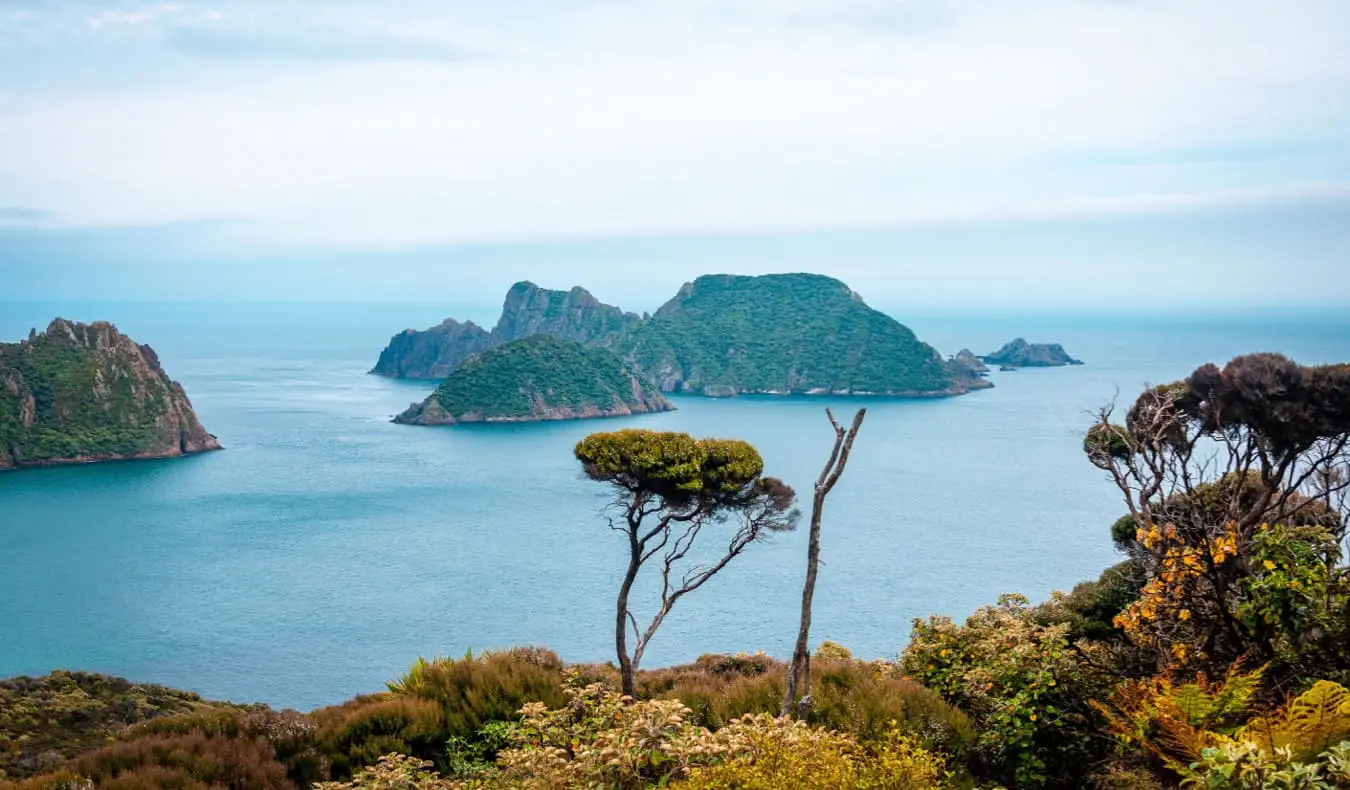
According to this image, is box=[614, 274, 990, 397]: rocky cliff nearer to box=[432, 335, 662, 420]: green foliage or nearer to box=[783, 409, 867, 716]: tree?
box=[432, 335, 662, 420]: green foliage

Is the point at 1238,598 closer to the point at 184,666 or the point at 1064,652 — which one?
the point at 1064,652

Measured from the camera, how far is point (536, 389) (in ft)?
478

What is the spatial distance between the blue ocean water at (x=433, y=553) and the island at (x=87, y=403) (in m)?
4.96

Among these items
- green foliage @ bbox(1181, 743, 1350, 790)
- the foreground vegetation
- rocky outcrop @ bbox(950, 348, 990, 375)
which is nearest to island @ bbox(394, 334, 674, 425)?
rocky outcrop @ bbox(950, 348, 990, 375)

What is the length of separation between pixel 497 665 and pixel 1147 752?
7.79 meters

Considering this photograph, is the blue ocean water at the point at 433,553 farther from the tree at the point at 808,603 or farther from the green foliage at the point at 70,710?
the tree at the point at 808,603

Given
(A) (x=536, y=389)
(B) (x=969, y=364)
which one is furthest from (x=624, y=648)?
(B) (x=969, y=364)

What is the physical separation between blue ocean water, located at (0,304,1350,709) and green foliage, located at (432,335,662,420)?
13649 millimetres

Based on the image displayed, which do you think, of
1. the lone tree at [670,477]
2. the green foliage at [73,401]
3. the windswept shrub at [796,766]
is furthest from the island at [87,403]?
the windswept shrub at [796,766]

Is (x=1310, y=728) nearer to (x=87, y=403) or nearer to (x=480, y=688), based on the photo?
(x=480, y=688)

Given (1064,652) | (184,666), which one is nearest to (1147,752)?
(1064,652)

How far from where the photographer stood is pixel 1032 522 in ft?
255

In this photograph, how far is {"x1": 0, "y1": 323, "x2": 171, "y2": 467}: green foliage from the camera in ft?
342

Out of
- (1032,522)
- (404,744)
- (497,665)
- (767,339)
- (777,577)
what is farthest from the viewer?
(767,339)
